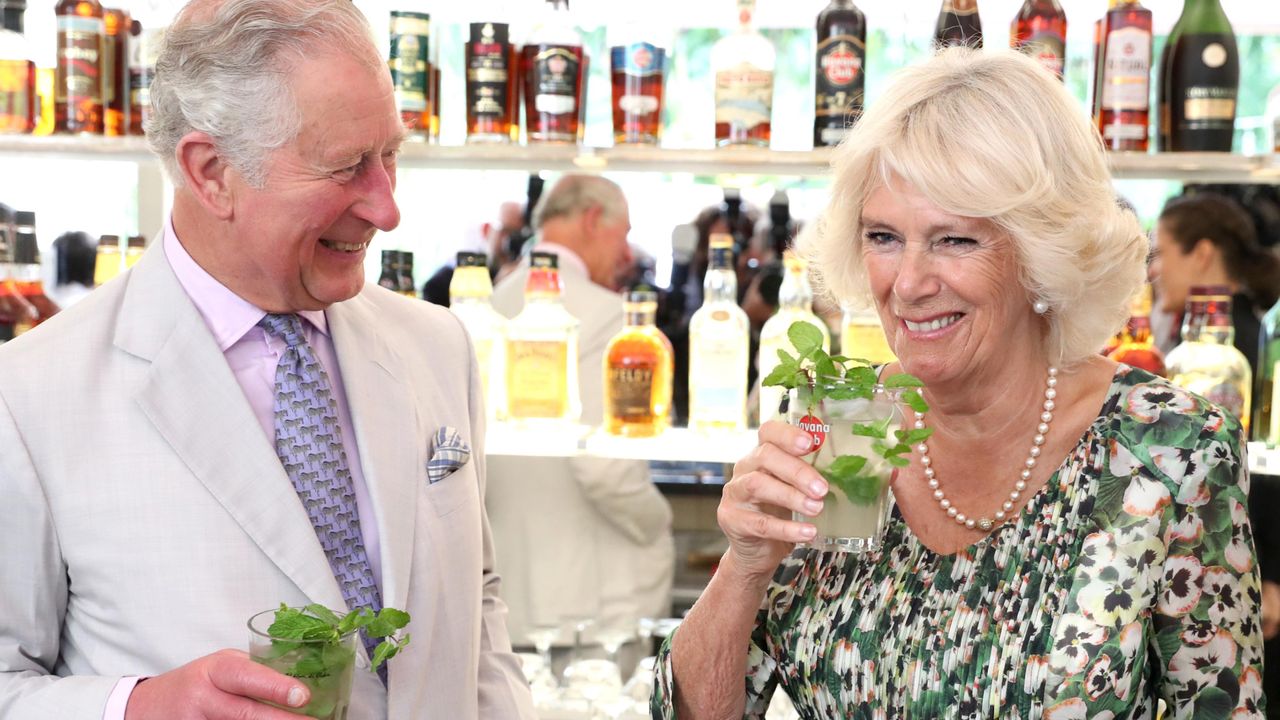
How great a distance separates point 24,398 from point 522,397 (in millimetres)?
1226

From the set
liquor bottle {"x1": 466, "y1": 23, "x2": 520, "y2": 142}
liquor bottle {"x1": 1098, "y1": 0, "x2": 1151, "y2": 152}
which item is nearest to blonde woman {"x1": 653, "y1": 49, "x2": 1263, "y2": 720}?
liquor bottle {"x1": 1098, "y1": 0, "x2": 1151, "y2": 152}

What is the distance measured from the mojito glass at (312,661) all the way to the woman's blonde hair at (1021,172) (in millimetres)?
892

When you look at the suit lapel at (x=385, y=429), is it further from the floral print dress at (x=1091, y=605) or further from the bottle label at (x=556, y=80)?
the bottle label at (x=556, y=80)

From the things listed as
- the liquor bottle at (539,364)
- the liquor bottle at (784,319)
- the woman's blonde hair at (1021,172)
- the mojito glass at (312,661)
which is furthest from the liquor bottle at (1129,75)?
the mojito glass at (312,661)

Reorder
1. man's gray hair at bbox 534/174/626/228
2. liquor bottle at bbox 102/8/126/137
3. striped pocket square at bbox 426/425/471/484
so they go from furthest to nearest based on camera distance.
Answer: man's gray hair at bbox 534/174/626/228
liquor bottle at bbox 102/8/126/137
striped pocket square at bbox 426/425/471/484

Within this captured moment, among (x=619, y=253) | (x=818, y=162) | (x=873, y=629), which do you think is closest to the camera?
(x=873, y=629)

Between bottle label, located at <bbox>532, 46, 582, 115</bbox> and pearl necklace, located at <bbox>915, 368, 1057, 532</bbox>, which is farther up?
bottle label, located at <bbox>532, 46, 582, 115</bbox>

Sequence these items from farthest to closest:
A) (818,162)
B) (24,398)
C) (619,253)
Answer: (619,253) < (818,162) < (24,398)

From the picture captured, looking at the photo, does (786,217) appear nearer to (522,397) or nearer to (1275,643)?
(522,397)

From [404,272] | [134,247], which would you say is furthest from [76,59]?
[404,272]

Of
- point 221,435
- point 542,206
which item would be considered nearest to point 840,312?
point 542,206

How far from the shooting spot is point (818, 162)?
2.47 m

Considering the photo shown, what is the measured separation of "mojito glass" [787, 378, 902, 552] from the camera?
1425 millimetres

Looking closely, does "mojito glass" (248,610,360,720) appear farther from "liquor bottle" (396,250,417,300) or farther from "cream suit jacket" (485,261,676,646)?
"cream suit jacket" (485,261,676,646)
